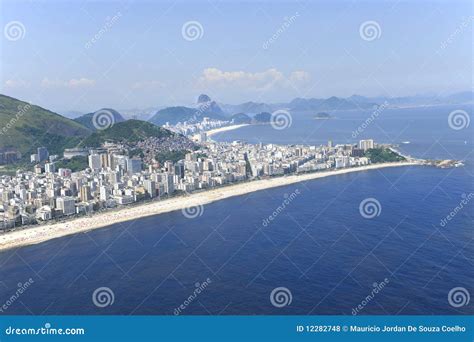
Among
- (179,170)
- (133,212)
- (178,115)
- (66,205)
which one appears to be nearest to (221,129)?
(178,115)

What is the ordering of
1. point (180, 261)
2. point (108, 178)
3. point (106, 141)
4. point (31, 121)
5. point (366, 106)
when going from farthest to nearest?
point (366, 106) → point (31, 121) → point (106, 141) → point (108, 178) → point (180, 261)

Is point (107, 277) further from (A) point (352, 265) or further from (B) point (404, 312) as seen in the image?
(B) point (404, 312)

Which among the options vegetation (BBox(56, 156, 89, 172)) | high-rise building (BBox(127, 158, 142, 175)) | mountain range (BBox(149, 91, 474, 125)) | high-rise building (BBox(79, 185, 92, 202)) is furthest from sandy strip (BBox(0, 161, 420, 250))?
mountain range (BBox(149, 91, 474, 125))

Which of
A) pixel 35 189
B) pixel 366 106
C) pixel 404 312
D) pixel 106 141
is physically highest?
pixel 366 106

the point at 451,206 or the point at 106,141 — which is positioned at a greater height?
the point at 106,141

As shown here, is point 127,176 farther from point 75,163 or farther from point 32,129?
point 32,129

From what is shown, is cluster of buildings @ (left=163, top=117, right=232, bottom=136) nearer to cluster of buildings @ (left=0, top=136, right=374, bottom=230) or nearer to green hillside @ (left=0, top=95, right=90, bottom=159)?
green hillside @ (left=0, top=95, right=90, bottom=159)

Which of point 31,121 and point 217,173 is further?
point 31,121

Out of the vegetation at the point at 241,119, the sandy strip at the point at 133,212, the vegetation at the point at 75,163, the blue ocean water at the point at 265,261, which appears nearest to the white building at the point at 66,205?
the sandy strip at the point at 133,212

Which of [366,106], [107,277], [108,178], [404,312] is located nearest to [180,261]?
[107,277]
